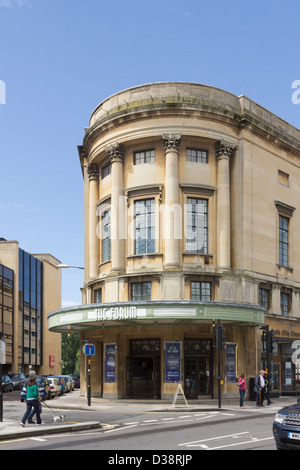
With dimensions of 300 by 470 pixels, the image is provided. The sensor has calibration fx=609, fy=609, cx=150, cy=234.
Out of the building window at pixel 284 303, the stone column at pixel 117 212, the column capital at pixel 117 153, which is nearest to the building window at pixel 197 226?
the stone column at pixel 117 212

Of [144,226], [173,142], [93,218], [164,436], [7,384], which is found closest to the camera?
[164,436]

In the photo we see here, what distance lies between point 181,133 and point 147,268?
816 centimetres

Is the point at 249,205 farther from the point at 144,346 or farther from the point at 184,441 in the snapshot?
the point at 184,441

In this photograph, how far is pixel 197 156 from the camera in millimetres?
36844

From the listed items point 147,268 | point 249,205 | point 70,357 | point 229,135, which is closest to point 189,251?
point 147,268

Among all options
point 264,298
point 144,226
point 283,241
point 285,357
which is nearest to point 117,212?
point 144,226

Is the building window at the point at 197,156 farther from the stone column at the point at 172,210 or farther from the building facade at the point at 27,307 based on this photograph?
the building facade at the point at 27,307

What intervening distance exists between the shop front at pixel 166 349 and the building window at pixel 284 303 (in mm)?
4602

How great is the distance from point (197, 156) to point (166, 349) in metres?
11.7

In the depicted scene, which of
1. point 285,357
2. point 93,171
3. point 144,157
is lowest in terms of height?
point 285,357

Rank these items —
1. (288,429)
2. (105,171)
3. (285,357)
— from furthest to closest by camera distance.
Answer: (105,171), (285,357), (288,429)

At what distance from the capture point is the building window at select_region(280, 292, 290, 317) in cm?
4041

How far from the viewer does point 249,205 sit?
123ft

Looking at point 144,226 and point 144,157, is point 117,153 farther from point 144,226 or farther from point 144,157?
point 144,226
